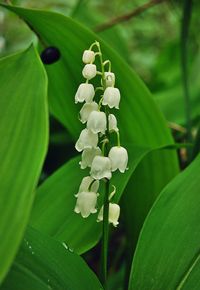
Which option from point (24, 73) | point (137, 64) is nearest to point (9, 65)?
point (24, 73)

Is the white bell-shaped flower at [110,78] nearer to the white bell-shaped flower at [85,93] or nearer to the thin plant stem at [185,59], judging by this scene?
the white bell-shaped flower at [85,93]

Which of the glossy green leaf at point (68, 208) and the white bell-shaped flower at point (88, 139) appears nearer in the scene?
the white bell-shaped flower at point (88, 139)

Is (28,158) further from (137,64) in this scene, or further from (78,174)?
(137,64)

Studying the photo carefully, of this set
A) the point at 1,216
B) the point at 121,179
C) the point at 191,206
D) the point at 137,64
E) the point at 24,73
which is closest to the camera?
the point at 1,216

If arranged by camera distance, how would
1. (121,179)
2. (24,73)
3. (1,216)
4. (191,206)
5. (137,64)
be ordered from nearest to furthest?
(1,216)
(24,73)
(191,206)
(121,179)
(137,64)

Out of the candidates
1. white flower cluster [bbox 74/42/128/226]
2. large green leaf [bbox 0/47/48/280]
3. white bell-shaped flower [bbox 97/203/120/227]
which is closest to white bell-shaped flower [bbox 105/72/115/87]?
white flower cluster [bbox 74/42/128/226]

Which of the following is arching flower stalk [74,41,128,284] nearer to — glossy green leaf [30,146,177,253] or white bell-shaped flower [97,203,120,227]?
white bell-shaped flower [97,203,120,227]

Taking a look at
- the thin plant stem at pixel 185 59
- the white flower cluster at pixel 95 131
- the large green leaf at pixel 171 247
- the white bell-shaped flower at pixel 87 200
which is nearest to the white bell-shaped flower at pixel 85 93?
the white flower cluster at pixel 95 131
